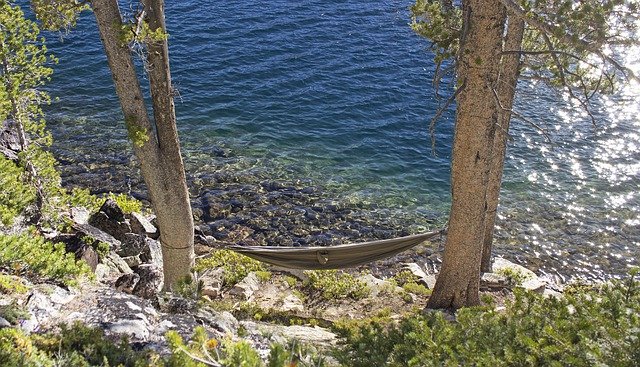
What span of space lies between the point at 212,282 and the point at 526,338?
649cm

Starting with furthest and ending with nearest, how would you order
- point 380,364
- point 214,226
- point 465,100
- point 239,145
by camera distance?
1. point 239,145
2. point 214,226
3. point 465,100
4. point 380,364

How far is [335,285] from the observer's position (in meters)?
10.1

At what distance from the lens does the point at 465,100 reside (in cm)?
693

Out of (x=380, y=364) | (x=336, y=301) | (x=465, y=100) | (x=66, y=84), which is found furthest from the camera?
(x=66, y=84)

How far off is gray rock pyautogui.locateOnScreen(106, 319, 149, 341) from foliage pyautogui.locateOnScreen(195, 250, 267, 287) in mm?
4238

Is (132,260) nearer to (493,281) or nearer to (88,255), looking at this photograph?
(88,255)

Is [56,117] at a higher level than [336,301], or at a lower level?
higher

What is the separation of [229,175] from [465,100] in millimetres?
8533

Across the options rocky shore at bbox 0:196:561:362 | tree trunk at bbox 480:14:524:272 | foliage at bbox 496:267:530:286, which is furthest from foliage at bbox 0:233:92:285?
foliage at bbox 496:267:530:286

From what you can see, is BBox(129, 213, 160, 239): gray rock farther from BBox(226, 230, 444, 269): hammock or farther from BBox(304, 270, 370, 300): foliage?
BBox(304, 270, 370, 300): foliage

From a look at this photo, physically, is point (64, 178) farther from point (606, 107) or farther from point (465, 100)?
point (606, 107)

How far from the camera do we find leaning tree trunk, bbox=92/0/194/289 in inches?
253

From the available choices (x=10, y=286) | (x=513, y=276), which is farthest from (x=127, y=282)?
(x=513, y=276)

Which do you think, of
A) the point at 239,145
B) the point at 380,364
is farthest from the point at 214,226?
the point at 380,364
